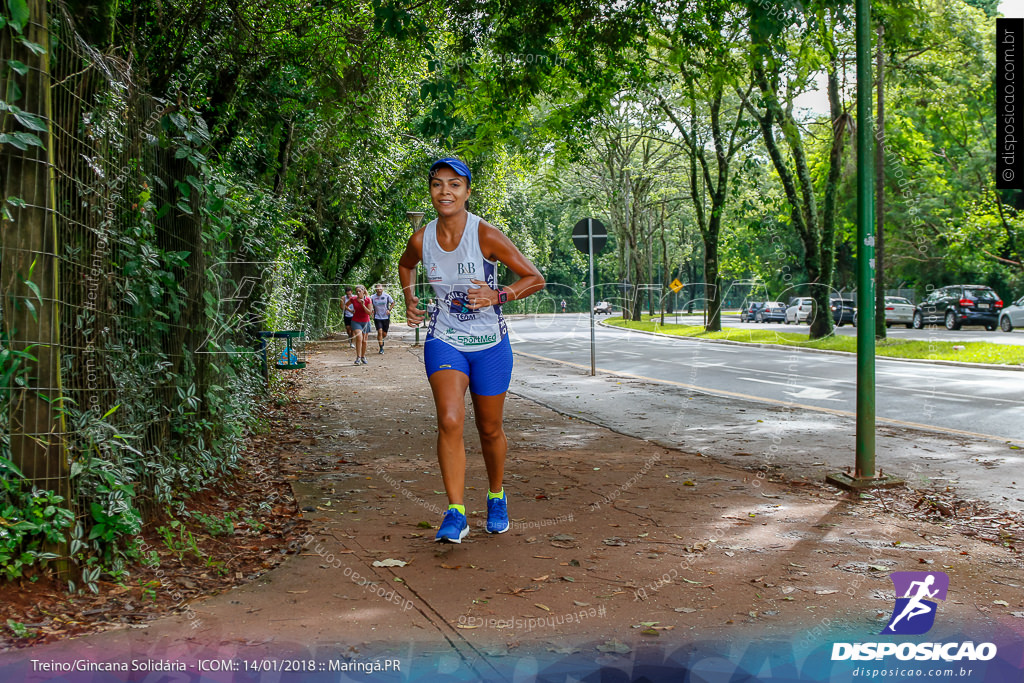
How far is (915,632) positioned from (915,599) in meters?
0.37

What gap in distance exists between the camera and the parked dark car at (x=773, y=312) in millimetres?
54678

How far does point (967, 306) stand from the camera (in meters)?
32.5

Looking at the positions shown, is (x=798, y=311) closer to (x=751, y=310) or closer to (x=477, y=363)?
(x=751, y=310)

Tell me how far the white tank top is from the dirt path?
44.6 inches

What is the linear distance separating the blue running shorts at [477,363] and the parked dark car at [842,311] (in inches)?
1511

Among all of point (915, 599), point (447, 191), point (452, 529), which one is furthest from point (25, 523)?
point (915, 599)

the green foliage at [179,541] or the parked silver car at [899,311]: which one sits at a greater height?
the parked silver car at [899,311]

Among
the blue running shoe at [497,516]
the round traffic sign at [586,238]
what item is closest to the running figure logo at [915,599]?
the blue running shoe at [497,516]

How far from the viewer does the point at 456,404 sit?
4652 mm

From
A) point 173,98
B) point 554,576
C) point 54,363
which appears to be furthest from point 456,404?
point 173,98

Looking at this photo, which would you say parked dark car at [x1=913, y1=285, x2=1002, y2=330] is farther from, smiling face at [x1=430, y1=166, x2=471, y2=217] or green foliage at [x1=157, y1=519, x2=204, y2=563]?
green foliage at [x1=157, y1=519, x2=204, y2=563]

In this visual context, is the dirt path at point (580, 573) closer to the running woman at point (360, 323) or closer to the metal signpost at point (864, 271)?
the metal signpost at point (864, 271)

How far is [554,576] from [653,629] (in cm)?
76

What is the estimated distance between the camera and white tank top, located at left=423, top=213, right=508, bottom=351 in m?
4.64
